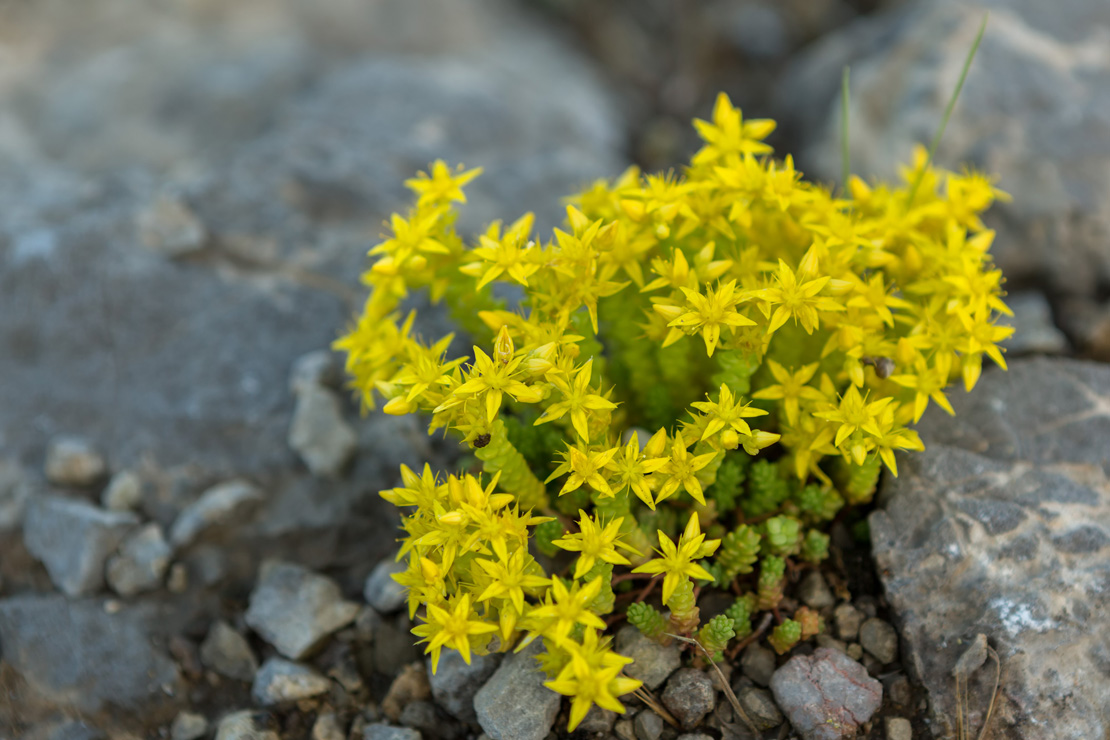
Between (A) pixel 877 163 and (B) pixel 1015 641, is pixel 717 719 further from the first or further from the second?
(A) pixel 877 163

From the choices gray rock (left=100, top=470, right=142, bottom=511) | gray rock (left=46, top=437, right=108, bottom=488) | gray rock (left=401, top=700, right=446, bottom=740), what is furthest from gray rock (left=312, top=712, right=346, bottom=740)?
gray rock (left=46, top=437, right=108, bottom=488)

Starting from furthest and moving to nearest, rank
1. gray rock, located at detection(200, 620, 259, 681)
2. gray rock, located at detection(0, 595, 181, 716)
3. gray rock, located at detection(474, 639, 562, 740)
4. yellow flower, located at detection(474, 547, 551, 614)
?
gray rock, located at detection(200, 620, 259, 681)
gray rock, located at detection(0, 595, 181, 716)
gray rock, located at detection(474, 639, 562, 740)
yellow flower, located at detection(474, 547, 551, 614)

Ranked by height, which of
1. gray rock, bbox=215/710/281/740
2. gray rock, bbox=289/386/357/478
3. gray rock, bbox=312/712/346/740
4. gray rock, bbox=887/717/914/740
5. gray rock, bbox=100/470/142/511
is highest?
gray rock, bbox=289/386/357/478

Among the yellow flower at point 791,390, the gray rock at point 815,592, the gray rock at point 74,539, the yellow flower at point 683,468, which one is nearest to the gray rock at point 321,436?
the gray rock at point 74,539

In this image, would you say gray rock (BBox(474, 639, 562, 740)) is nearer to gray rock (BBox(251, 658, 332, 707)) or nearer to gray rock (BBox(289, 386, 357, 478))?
gray rock (BBox(251, 658, 332, 707))

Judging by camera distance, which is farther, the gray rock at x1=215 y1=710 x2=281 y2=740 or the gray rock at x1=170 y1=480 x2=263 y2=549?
the gray rock at x1=170 y1=480 x2=263 y2=549

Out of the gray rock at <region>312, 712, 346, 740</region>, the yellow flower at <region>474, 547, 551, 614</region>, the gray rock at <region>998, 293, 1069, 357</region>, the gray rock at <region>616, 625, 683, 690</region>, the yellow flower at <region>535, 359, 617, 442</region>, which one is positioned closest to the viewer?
the yellow flower at <region>474, 547, 551, 614</region>

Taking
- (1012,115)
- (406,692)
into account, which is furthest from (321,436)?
(1012,115)
